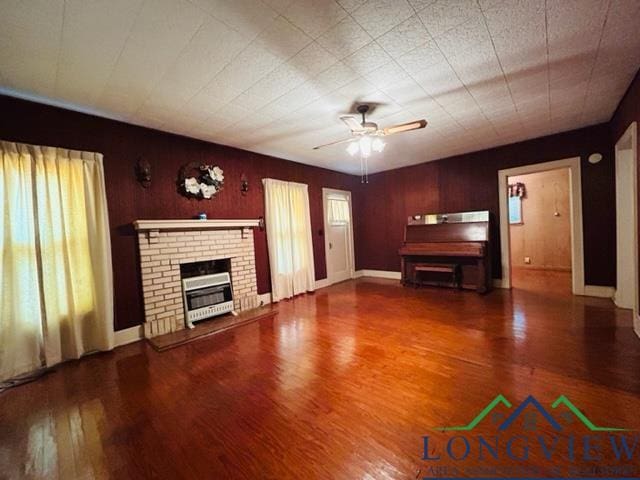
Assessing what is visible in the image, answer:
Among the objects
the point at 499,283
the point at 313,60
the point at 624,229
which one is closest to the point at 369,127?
the point at 313,60

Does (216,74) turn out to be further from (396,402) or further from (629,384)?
(629,384)

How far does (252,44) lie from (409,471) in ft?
9.01

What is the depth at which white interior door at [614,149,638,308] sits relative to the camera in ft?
10.5

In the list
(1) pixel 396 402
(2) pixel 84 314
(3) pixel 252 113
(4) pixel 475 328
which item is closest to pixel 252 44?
(3) pixel 252 113

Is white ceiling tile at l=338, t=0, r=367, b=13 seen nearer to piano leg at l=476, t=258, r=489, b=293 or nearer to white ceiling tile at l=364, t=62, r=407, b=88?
white ceiling tile at l=364, t=62, r=407, b=88

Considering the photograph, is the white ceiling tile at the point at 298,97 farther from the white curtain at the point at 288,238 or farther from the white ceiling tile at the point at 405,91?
the white curtain at the point at 288,238

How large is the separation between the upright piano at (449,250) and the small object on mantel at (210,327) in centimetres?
291

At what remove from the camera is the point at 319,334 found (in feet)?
9.84

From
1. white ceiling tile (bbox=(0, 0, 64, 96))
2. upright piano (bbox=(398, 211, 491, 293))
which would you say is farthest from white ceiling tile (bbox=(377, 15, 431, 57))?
upright piano (bbox=(398, 211, 491, 293))

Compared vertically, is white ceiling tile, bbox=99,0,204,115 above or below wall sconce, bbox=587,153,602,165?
above

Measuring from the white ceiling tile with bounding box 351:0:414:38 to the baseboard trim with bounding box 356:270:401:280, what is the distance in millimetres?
4994

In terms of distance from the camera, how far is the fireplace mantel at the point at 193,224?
3.01m

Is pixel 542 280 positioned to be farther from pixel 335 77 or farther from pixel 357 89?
pixel 335 77

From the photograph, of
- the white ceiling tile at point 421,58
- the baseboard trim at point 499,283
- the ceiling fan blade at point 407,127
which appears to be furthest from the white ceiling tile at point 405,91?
the baseboard trim at point 499,283
